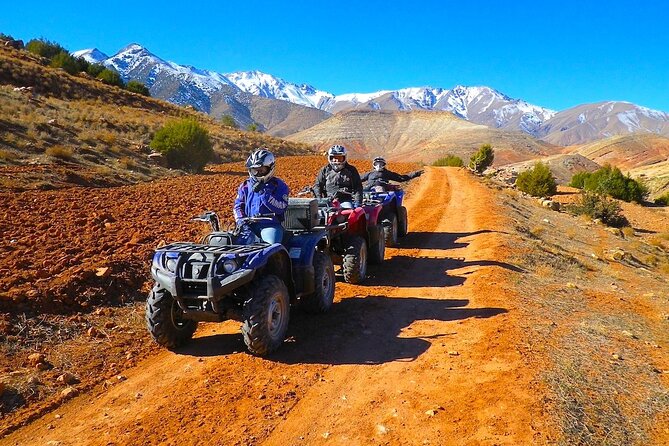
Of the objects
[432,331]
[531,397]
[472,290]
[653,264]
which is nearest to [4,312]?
[432,331]

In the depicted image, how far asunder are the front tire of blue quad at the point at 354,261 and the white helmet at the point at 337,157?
177 cm

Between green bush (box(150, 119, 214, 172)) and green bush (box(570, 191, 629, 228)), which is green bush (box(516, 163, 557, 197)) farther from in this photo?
green bush (box(150, 119, 214, 172))

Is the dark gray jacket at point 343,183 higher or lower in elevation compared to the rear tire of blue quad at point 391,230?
higher

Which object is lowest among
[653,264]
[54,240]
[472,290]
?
[653,264]

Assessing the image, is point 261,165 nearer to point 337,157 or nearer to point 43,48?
point 337,157

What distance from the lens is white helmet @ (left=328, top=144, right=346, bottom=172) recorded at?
9.49 metres

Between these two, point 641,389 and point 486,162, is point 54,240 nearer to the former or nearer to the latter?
point 641,389

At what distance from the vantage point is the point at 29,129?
780 inches

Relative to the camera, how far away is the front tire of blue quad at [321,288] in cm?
647

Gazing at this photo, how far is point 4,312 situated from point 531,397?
6034mm

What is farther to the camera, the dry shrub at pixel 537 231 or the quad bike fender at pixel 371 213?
Answer: the dry shrub at pixel 537 231

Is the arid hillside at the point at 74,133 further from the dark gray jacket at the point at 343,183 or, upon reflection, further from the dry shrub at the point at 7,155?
the dark gray jacket at the point at 343,183

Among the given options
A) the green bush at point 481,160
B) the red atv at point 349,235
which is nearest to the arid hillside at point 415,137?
the green bush at point 481,160

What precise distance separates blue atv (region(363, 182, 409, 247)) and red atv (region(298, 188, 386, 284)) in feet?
4.48
